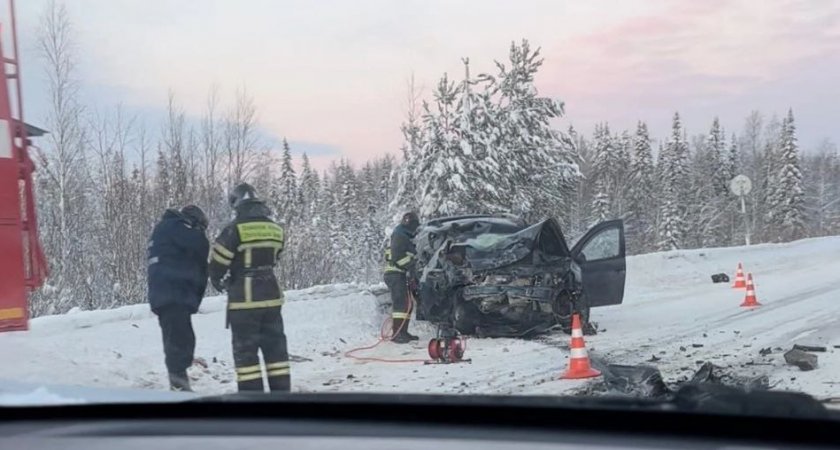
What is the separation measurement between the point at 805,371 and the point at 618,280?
4.04 meters

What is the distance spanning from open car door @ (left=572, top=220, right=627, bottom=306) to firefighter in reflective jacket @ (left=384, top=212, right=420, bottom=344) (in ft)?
6.93

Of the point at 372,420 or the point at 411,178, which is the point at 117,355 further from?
the point at 372,420

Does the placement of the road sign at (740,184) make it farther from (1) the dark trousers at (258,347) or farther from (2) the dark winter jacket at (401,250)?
(1) the dark trousers at (258,347)

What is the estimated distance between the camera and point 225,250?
233 inches

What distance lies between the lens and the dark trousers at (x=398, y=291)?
9953 millimetres

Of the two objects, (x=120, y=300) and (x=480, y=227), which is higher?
(x=480, y=227)

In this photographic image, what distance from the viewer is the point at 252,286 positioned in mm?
5988

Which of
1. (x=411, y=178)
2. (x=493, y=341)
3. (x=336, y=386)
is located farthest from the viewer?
(x=411, y=178)

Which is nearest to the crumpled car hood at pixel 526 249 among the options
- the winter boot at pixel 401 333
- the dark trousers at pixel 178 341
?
the winter boot at pixel 401 333

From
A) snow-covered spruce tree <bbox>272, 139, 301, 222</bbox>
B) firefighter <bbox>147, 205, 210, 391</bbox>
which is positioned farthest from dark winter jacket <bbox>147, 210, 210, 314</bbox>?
snow-covered spruce tree <bbox>272, 139, 301, 222</bbox>

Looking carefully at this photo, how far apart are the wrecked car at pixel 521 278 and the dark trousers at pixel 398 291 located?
342mm

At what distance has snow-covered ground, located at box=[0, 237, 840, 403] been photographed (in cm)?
644

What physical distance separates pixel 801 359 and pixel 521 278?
349 cm

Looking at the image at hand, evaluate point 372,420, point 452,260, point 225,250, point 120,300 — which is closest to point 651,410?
point 372,420
